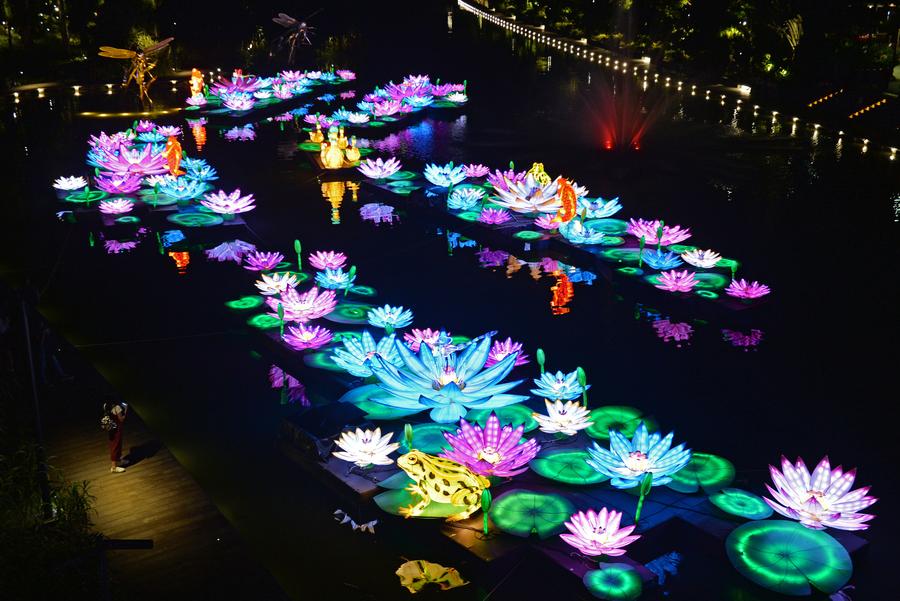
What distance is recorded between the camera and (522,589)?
8.59 meters

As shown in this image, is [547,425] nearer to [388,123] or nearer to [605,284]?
[605,284]

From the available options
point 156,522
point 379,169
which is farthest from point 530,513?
point 379,169

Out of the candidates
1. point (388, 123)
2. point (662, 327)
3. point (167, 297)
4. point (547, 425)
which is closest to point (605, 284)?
point (662, 327)

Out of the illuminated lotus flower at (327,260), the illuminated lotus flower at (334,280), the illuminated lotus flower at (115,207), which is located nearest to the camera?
the illuminated lotus flower at (334,280)

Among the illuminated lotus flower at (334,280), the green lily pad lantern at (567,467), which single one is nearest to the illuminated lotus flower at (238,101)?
the illuminated lotus flower at (334,280)

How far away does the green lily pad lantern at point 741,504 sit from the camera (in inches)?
370

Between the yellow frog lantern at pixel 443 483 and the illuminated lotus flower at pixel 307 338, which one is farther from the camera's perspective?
the illuminated lotus flower at pixel 307 338

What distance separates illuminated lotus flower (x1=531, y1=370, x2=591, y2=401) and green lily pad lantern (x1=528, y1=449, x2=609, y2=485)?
101cm

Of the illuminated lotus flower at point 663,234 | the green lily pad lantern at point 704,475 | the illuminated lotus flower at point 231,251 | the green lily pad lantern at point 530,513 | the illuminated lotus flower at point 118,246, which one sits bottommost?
the illuminated lotus flower at point 118,246

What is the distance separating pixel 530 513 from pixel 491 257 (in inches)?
344

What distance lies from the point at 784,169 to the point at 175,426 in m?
17.0

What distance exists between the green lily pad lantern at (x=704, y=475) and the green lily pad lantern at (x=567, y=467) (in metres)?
0.79

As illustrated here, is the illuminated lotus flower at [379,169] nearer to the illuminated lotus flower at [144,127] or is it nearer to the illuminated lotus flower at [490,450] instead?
the illuminated lotus flower at [144,127]

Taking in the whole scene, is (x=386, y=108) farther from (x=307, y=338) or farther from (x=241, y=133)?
(x=307, y=338)
